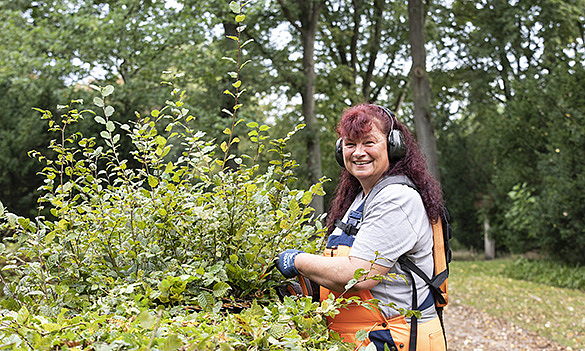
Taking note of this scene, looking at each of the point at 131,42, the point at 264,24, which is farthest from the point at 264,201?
the point at 264,24

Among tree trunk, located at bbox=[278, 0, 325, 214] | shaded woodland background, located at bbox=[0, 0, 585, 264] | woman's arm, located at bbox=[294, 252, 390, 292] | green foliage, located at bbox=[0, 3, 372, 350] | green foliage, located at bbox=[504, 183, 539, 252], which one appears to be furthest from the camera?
green foliage, located at bbox=[504, 183, 539, 252]

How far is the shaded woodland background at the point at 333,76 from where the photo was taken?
12.0 meters

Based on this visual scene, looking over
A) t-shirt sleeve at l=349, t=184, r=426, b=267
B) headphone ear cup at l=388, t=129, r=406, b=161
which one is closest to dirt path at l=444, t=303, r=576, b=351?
headphone ear cup at l=388, t=129, r=406, b=161

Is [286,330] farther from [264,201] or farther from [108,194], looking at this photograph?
[108,194]

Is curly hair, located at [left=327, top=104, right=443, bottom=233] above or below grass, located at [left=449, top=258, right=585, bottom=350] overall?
above

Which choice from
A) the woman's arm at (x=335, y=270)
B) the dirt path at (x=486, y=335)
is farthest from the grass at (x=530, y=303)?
the woman's arm at (x=335, y=270)

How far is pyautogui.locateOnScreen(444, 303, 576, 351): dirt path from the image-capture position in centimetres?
767

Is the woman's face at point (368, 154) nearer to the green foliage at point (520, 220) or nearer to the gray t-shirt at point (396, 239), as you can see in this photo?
the gray t-shirt at point (396, 239)

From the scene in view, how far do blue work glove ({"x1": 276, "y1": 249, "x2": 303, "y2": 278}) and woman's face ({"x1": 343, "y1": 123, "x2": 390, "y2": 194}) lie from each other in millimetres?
514

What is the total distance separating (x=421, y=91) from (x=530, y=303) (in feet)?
16.6

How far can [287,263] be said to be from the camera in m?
2.19

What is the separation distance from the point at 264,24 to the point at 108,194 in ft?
43.7

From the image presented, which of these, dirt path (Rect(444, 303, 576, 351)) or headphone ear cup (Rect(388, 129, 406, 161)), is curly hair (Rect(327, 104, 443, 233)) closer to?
headphone ear cup (Rect(388, 129, 406, 161))

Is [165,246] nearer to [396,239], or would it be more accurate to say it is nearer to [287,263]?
[287,263]
